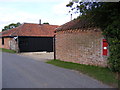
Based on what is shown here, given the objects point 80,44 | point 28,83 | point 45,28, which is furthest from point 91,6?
point 45,28

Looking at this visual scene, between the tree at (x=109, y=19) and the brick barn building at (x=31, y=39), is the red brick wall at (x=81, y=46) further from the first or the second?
the brick barn building at (x=31, y=39)

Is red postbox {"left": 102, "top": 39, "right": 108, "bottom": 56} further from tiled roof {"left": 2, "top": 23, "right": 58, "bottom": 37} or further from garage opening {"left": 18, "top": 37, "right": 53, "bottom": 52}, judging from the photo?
tiled roof {"left": 2, "top": 23, "right": 58, "bottom": 37}

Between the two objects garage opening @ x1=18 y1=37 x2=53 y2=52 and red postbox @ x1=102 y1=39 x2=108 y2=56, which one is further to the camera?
garage opening @ x1=18 y1=37 x2=53 y2=52

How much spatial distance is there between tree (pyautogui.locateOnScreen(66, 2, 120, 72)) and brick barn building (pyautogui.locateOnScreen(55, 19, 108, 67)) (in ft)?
3.83

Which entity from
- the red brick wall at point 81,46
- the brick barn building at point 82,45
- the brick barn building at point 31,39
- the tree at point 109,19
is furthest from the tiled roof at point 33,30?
the tree at point 109,19

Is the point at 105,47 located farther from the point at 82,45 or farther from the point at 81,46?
the point at 81,46

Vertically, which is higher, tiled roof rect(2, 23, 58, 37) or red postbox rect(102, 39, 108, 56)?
tiled roof rect(2, 23, 58, 37)

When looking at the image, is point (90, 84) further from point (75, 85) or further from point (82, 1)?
point (82, 1)

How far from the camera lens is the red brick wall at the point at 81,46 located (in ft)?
36.3

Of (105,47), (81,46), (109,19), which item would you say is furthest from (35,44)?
(109,19)

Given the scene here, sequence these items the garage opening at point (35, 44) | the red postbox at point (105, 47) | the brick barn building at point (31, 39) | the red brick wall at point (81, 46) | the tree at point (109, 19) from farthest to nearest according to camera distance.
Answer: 1. the garage opening at point (35, 44)
2. the brick barn building at point (31, 39)
3. the red brick wall at point (81, 46)
4. the red postbox at point (105, 47)
5. the tree at point (109, 19)

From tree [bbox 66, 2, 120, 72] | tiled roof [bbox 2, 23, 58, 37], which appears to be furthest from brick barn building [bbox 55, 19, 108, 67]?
tiled roof [bbox 2, 23, 58, 37]

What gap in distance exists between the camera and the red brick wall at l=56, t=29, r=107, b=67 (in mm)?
11070

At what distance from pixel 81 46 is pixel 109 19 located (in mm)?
3972
